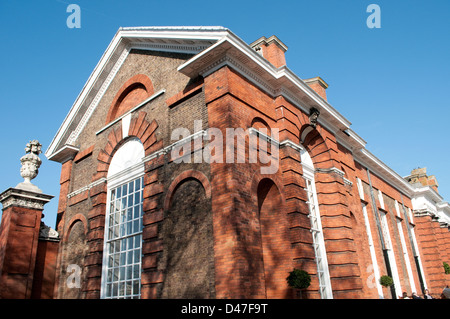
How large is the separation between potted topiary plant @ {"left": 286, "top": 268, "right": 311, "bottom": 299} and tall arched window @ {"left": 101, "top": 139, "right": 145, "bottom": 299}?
202 inches

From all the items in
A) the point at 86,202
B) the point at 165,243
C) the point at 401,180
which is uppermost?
the point at 401,180

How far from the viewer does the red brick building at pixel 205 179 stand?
9.73 m

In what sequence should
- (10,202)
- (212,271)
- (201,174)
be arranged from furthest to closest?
(10,202) → (201,174) → (212,271)

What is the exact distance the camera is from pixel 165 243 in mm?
10859

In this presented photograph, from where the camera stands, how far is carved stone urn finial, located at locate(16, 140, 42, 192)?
45.9 feet

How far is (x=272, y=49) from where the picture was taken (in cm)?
1322

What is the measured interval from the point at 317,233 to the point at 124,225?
7256mm

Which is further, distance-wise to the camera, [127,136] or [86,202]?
[86,202]

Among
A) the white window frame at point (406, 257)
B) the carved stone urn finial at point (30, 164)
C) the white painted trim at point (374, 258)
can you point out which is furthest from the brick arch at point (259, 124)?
the white window frame at point (406, 257)

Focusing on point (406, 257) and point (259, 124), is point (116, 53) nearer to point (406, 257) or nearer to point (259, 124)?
point (259, 124)
